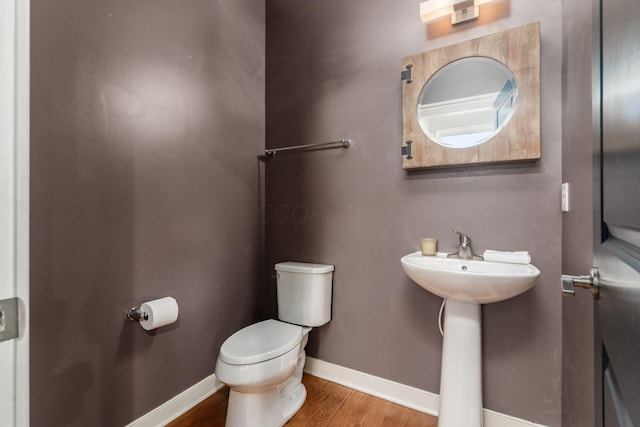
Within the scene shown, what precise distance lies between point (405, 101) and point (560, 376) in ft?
4.96

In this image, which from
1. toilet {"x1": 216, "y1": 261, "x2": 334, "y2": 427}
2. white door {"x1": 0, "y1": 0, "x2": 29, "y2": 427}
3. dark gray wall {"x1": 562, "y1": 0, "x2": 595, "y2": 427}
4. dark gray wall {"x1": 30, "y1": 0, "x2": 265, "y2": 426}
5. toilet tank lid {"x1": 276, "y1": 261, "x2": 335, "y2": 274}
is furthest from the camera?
toilet tank lid {"x1": 276, "y1": 261, "x2": 335, "y2": 274}

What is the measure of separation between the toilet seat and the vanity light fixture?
1822 millimetres

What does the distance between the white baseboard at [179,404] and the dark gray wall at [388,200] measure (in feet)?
2.04

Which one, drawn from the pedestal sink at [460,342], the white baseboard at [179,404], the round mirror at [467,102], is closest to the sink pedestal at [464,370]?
the pedestal sink at [460,342]

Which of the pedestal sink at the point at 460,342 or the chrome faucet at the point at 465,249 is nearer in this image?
the pedestal sink at the point at 460,342

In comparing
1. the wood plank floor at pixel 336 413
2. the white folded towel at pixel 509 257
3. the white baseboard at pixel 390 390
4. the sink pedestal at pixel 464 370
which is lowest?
the wood plank floor at pixel 336 413

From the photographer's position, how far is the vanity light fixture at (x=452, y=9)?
141 centimetres

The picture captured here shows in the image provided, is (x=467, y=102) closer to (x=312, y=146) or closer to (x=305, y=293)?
(x=312, y=146)

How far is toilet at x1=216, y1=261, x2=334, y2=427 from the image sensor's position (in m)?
1.27

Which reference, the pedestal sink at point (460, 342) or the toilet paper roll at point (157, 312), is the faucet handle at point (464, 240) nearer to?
the pedestal sink at point (460, 342)

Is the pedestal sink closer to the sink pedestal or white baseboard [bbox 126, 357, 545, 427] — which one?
the sink pedestal

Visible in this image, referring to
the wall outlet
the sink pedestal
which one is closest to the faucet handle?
the sink pedestal

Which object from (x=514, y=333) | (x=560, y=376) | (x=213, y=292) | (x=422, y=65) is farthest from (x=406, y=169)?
(x=213, y=292)

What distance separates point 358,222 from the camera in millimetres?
1756
